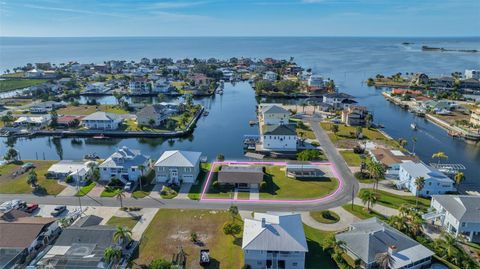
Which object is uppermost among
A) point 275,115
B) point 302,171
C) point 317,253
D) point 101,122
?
point 275,115

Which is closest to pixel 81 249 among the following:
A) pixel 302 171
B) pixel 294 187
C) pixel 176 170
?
pixel 176 170

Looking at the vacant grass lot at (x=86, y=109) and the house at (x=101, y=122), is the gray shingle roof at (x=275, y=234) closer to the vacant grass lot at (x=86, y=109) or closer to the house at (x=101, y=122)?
the house at (x=101, y=122)

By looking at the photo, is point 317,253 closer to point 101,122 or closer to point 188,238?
point 188,238

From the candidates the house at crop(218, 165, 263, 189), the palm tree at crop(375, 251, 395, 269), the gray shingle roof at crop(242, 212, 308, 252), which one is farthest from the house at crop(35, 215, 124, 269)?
the palm tree at crop(375, 251, 395, 269)

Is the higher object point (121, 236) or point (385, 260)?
point (121, 236)

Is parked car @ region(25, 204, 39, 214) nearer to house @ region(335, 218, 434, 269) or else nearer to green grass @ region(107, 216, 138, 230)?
green grass @ region(107, 216, 138, 230)

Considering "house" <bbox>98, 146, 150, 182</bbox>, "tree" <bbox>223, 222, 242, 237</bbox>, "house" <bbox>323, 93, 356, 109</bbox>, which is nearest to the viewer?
"tree" <bbox>223, 222, 242, 237</bbox>

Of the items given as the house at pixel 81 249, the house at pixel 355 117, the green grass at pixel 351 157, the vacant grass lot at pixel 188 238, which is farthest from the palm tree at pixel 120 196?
the house at pixel 355 117
